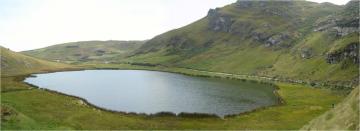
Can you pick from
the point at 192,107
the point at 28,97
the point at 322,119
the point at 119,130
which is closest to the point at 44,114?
the point at 119,130

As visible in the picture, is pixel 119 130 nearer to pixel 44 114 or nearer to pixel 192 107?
pixel 44 114

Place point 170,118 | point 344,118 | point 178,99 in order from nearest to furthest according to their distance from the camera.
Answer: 1. point 344,118
2. point 170,118
3. point 178,99

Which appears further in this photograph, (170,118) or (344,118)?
(170,118)

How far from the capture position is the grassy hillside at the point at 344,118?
4841 centimetres

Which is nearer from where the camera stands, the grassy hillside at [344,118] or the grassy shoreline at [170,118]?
the grassy hillside at [344,118]

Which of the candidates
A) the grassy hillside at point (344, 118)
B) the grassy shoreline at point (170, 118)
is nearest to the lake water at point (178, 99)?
the grassy shoreline at point (170, 118)

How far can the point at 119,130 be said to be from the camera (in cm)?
7556

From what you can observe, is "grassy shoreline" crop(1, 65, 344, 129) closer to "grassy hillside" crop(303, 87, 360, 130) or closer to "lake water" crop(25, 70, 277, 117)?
"lake water" crop(25, 70, 277, 117)

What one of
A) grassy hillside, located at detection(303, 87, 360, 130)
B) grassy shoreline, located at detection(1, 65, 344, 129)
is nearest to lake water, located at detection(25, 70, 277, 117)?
grassy shoreline, located at detection(1, 65, 344, 129)

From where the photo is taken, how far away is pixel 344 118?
167 feet

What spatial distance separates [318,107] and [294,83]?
86700mm

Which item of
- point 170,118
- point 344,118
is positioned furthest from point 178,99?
point 344,118

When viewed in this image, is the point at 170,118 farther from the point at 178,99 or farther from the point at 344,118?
the point at 344,118

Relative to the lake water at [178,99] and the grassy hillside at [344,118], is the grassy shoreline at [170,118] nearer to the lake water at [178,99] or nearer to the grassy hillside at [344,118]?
the lake water at [178,99]
